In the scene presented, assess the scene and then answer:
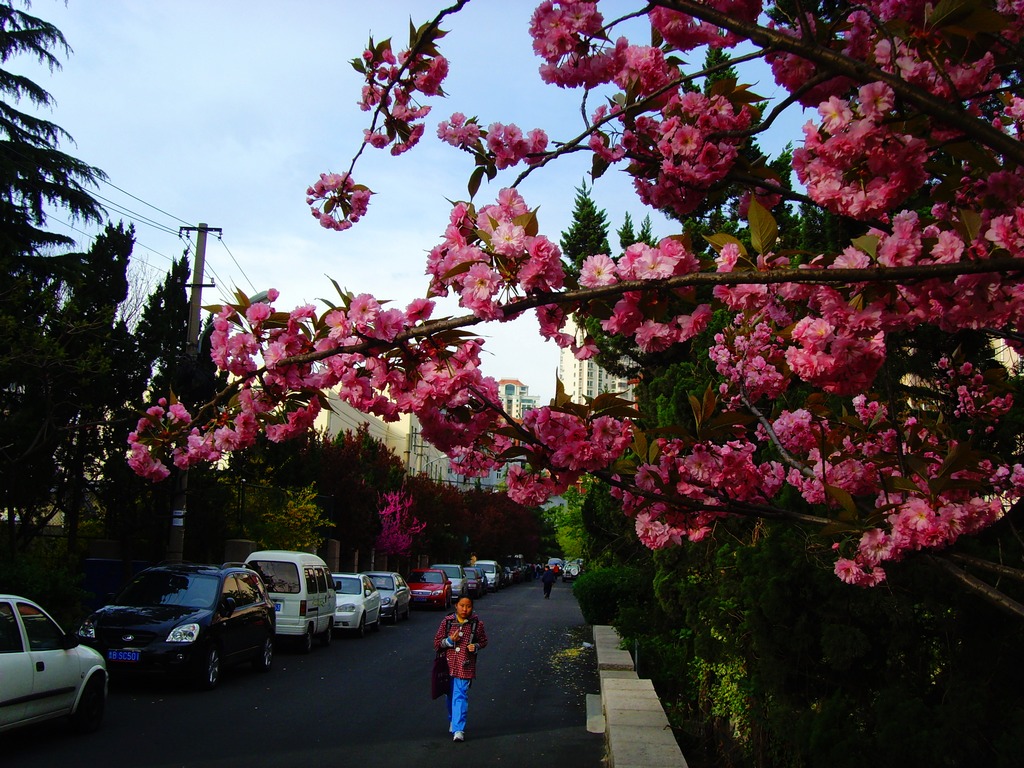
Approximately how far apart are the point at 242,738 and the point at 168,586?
4724mm

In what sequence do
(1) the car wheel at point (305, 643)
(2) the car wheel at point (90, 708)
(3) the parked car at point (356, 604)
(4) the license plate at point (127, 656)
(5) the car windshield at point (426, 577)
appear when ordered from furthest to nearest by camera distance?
(5) the car windshield at point (426, 577) → (3) the parked car at point (356, 604) → (1) the car wheel at point (305, 643) → (4) the license plate at point (127, 656) → (2) the car wheel at point (90, 708)

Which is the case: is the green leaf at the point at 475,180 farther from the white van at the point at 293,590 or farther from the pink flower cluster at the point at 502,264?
the white van at the point at 293,590

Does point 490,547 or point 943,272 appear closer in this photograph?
point 943,272

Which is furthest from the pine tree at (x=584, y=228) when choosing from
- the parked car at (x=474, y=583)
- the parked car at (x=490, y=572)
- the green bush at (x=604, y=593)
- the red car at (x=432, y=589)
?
the parked car at (x=490, y=572)

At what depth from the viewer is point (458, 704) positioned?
32.1 ft

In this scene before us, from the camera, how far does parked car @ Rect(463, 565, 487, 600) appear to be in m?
44.9

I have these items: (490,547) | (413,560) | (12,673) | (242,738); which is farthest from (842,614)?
(490,547)

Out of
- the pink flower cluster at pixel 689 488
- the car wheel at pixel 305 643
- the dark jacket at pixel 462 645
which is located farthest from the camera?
the car wheel at pixel 305 643

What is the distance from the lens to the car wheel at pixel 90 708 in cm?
920

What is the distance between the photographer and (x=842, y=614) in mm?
6285

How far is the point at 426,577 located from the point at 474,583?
29.4 ft

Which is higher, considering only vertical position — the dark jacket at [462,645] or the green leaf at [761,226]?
the green leaf at [761,226]

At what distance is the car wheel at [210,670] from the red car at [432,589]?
79.6 feet

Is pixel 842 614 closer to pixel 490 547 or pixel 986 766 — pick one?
pixel 986 766
